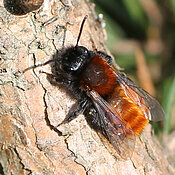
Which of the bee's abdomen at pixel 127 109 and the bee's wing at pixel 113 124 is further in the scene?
the bee's abdomen at pixel 127 109

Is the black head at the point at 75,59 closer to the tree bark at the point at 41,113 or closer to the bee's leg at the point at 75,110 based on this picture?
the tree bark at the point at 41,113

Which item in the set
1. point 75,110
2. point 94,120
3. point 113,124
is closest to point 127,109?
point 113,124

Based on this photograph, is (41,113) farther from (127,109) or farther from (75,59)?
(127,109)

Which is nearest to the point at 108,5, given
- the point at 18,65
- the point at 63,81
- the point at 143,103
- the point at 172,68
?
the point at 172,68

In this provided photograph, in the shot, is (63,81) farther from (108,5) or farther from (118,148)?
A: (108,5)

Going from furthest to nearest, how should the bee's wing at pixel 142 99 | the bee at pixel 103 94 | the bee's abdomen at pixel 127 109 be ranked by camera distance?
the bee's wing at pixel 142 99, the bee's abdomen at pixel 127 109, the bee at pixel 103 94

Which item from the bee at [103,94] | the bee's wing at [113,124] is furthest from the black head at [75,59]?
the bee's wing at [113,124]
